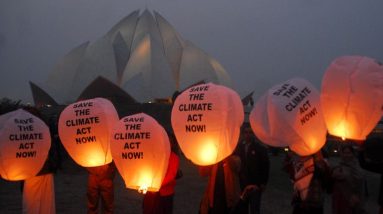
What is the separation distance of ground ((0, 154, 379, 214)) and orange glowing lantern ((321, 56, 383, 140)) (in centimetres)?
368

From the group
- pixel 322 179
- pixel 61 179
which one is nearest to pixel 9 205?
pixel 61 179

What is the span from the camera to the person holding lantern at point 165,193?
197 inches

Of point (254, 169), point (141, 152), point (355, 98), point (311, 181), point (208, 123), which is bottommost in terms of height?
point (254, 169)

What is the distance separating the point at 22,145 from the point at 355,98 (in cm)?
360

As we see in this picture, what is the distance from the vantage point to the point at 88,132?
183 inches

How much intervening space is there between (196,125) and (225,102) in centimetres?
35

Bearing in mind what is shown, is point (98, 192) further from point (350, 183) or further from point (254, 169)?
point (350, 183)

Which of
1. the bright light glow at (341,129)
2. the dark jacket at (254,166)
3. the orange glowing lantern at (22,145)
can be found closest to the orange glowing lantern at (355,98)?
the bright light glow at (341,129)

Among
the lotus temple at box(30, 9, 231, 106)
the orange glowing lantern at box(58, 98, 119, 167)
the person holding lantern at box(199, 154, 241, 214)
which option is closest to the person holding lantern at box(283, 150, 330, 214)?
the person holding lantern at box(199, 154, 241, 214)

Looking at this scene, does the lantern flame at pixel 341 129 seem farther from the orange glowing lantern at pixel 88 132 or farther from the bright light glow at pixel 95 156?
the bright light glow at pixel 95 156

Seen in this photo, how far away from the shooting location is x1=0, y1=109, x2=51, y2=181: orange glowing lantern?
4.89 metres

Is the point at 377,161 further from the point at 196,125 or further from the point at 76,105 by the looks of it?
the point at 76,105

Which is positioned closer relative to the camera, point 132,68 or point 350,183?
point 350,183

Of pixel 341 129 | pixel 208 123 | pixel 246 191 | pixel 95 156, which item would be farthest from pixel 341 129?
pixel 95 156
